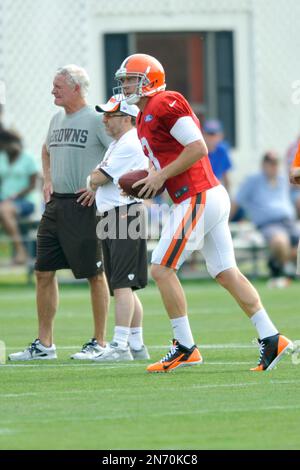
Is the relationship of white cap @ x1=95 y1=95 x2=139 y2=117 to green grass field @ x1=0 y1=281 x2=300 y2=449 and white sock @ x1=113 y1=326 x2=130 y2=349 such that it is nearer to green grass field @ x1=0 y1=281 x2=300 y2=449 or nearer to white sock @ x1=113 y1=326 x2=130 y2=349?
white sock @ x1=113 y1=326 x2=130 y2=349

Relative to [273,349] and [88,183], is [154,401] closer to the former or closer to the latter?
[273,349]

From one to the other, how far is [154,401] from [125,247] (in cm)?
214

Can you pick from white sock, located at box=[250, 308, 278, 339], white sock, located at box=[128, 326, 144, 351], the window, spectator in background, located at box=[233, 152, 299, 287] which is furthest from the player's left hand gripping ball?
the window

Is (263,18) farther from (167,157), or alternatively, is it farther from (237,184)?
(167,157)

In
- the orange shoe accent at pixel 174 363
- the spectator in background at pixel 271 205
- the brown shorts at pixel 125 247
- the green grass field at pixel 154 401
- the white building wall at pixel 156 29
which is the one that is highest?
the white building wall at pixel 156 29

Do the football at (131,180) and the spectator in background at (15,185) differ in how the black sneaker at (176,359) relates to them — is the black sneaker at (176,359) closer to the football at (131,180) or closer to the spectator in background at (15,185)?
the football at (131,180)

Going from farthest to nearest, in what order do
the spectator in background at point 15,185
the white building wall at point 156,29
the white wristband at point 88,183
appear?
the white building wall at point 156,29, the spectator in background at point 15,185, the white wristband at point 88,183

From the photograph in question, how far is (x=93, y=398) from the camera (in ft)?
24.7

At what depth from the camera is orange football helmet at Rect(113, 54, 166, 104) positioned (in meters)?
8.64

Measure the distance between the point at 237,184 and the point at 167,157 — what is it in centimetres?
1310

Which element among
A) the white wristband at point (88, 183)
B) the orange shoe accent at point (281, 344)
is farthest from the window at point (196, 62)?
the orange shoe accent at point (281, 344)

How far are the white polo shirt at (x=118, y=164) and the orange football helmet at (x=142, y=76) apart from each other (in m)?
0.64

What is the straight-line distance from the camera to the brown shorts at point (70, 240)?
380 inches
